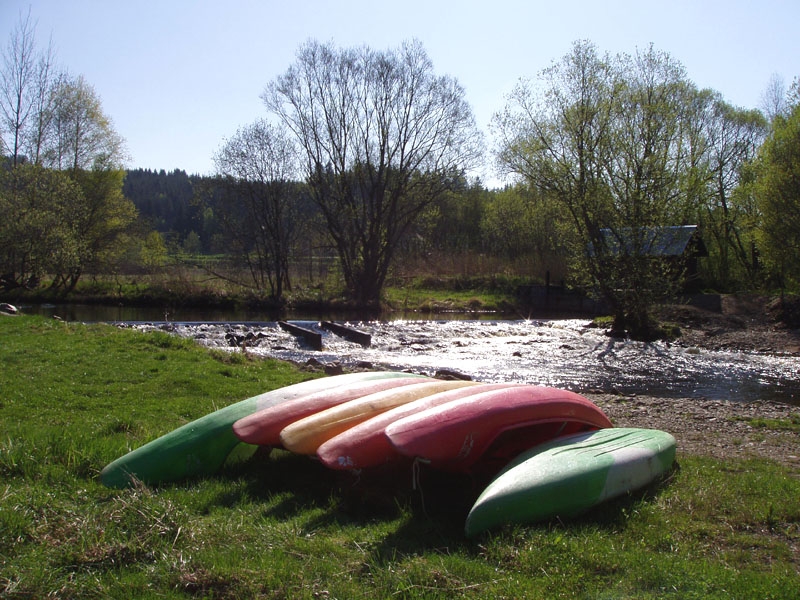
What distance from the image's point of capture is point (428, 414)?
4961 mm

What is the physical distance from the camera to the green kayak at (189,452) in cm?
497

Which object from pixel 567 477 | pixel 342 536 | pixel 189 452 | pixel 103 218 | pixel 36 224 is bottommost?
pixel 342 536

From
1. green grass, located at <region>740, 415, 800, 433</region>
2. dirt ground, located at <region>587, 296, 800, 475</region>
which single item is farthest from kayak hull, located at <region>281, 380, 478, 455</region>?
green grass, located at <region>740, 415, 800, 433</region>

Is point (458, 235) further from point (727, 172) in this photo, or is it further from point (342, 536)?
point (342, 536)

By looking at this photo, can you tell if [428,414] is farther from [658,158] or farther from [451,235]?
[451,235]

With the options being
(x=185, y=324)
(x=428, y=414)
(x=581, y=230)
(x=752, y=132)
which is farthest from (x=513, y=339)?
(x=752, y=132)

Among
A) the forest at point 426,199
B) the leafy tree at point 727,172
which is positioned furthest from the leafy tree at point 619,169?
the leafy tree at point 727,172

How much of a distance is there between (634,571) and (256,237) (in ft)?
110

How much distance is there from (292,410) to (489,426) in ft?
5.92

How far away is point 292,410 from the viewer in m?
5.65

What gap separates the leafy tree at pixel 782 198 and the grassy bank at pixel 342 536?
2152cm

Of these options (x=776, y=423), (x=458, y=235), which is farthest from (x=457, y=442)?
(x=458, y=235)

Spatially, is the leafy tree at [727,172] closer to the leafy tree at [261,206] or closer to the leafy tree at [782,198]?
the leafy tree at [782,198]

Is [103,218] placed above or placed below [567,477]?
above
